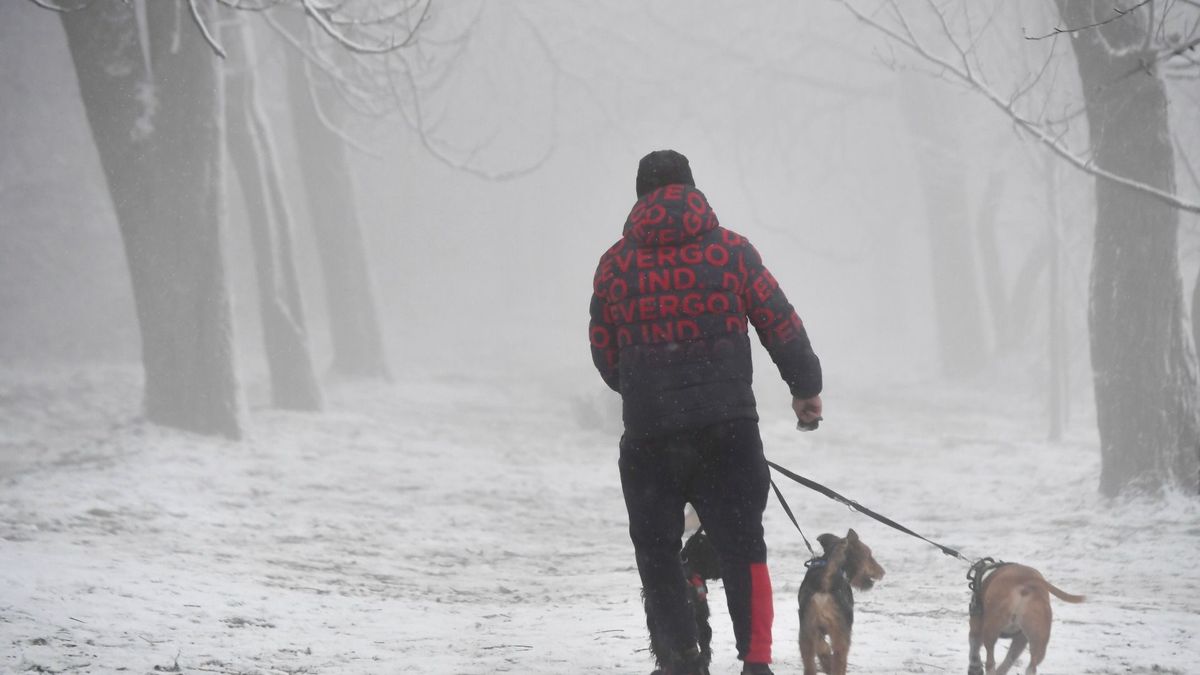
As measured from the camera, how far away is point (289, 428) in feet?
41.0

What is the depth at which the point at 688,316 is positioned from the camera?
11.4ft

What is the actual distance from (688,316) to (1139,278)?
6.60 metres

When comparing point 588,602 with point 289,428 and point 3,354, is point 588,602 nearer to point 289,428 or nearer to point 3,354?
point 289,428

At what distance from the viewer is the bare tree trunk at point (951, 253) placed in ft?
74.6

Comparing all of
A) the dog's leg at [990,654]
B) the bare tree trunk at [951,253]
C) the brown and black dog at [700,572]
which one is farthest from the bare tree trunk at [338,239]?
the dog's leg at [990,654]

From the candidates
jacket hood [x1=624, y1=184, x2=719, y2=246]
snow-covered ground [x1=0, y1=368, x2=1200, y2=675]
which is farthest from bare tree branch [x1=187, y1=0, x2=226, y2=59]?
jacket hood [x1=624, y1=184, x2=719, y2=246]

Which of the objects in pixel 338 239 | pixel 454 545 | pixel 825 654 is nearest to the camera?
pixel 825 654

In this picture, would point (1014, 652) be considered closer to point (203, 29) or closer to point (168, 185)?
point (203, 29)

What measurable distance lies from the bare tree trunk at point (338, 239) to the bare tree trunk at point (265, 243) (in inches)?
150

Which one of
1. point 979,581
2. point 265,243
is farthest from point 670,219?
point 265,243

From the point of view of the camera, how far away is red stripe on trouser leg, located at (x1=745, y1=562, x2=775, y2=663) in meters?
3.47

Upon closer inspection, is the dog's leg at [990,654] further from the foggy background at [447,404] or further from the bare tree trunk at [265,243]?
the bare tree trunk at [265,243]

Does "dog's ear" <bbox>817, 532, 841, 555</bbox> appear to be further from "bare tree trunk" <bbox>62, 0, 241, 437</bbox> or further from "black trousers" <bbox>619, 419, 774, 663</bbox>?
"bare tree trunk" <bbox>62, 0, 241, 437</bbox>

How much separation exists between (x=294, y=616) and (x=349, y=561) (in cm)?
205
